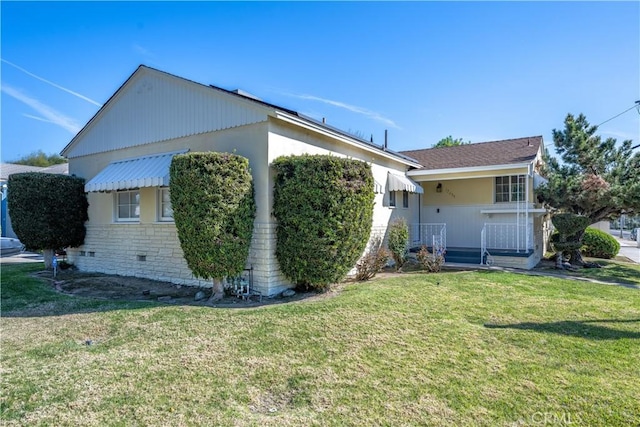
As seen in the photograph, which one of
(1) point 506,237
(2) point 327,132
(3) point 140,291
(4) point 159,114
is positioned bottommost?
(3) point 140,291

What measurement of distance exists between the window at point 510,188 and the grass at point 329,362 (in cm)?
845

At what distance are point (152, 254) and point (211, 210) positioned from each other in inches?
211

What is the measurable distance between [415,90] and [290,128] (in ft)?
33.8

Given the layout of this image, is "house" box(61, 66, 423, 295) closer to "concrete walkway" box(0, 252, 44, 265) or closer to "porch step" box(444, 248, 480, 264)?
"porch step" box(444, 248, 480, 264)

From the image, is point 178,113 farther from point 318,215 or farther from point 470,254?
point 470,254

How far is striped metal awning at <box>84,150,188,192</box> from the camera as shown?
10959 millimetres

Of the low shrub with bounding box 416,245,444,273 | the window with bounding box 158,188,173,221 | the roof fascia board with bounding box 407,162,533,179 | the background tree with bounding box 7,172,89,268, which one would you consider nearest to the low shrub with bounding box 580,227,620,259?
the roof fascia board with bounding box 407,162,533,179

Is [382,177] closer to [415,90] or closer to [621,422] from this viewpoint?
[415,90]

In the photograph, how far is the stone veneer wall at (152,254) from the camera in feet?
32.6

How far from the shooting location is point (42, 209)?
45.0 feet

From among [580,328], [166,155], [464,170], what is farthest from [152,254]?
[464,170]

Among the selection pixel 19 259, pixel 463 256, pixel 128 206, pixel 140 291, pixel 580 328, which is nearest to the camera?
pixel 580 328

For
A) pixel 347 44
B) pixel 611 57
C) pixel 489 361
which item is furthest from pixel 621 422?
pixel 347 44

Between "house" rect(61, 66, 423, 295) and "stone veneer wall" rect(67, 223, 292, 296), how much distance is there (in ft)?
0.10
